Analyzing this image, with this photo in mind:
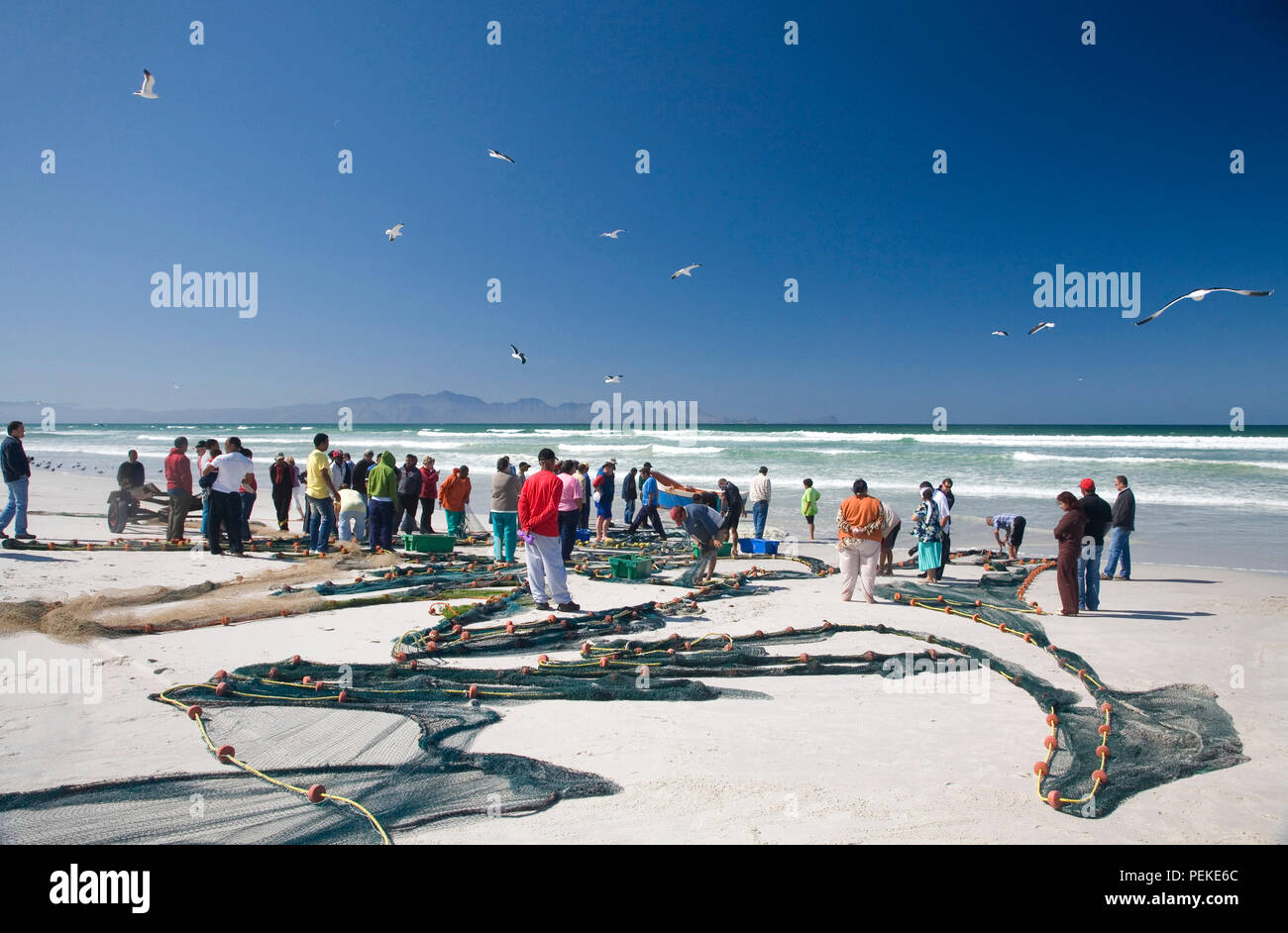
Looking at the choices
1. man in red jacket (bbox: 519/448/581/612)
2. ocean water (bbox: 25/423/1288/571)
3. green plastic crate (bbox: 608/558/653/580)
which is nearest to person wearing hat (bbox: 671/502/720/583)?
green plastic crate (bbox: 608/558/653/580)

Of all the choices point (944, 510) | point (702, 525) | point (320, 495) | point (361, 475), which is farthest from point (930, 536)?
point (361, 475)

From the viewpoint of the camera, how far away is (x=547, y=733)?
4.95m

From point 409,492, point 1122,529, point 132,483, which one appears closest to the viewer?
point 1122,529

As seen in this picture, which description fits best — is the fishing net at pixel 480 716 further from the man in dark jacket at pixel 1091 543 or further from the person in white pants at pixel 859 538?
the man in dark jacket at pixel 1091 543

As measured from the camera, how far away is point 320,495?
1191 centimetres

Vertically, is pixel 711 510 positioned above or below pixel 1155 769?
above

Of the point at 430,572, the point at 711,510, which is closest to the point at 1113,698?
the point at 711,510

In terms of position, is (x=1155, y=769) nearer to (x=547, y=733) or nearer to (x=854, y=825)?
(x=854, y=825)

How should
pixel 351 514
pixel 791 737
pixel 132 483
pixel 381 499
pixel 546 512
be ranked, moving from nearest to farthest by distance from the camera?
pixel 791 737 → pixel 546 512 → pixel 381 499 → pixel 351 514 → pixel 132 483

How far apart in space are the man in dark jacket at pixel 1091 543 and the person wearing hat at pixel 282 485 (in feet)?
47.0

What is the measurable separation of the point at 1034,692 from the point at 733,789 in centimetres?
→ 331

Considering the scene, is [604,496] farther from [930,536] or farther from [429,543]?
[930,536]

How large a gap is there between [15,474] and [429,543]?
642 cm

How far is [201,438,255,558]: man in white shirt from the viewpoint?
37.4ft
